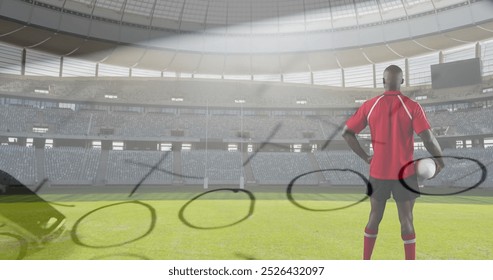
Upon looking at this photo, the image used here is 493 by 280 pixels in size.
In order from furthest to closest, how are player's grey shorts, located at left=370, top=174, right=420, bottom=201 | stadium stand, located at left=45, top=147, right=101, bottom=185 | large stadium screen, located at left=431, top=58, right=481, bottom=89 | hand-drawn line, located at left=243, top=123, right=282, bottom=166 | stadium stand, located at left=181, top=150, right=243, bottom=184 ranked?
hand-drawn line, located at left=243, top=123, right=282, bottom=166 → stadium stand, located at left=181, top=150, right=243, bottom=184 → large stadium screen, located at left=431, top=58, right=481, bottom=89 → stadium stand, located at left=45, top=147, right=101, bottom=185 → player's grey shorts, located at left=370, top=174, right=420, bottom=201

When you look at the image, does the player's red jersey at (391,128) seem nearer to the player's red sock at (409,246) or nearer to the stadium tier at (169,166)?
the player's red sock at (409,246)

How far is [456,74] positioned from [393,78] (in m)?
33.3

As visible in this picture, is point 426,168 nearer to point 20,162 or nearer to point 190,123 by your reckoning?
point 20,162

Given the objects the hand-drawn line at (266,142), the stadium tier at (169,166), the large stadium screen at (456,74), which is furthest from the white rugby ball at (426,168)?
the large stadium screen at (456,74)

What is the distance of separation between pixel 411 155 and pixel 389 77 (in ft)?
2.86

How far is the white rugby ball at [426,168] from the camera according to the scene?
293 cm

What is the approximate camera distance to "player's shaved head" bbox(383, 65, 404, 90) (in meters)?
3.34

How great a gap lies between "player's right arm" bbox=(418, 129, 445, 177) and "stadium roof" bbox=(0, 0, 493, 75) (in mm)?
18709

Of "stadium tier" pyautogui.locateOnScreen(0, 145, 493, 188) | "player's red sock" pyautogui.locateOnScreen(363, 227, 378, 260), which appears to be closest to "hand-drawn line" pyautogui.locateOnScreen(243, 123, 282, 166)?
"stadium tier" pyautogui.locateOnScreen(0, 145, 493, 188)

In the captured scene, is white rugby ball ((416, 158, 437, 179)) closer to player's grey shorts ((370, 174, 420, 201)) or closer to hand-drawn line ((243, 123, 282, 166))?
player's grey shorts ((370, 174, 420, 201))

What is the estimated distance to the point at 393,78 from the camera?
338cm

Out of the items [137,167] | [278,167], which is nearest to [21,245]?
[278,167]

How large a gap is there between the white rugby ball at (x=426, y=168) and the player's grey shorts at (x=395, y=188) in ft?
0.63

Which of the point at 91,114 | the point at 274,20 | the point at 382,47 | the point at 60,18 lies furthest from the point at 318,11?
the point at 91,114
